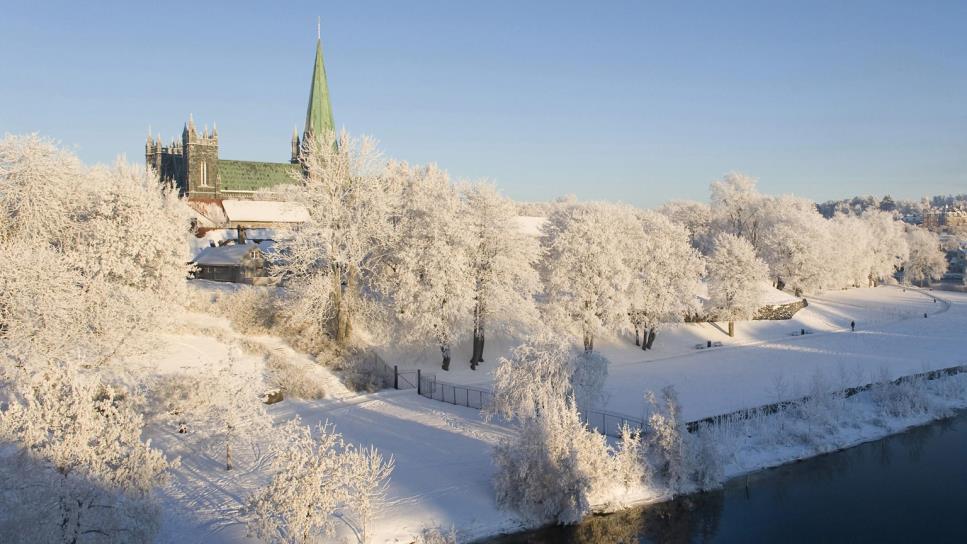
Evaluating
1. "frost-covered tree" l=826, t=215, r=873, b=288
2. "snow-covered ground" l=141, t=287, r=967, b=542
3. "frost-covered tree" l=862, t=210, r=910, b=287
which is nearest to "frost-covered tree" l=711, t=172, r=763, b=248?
"frost-covered tree" l=826, t=215, r=873, b=288

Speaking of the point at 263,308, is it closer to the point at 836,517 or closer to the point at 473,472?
the point at 473,472

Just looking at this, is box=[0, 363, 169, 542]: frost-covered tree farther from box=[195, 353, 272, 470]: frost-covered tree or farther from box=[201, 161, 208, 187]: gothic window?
box=[201, 161, 208, 187]: gothic window

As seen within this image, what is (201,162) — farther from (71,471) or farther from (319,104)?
(71,471)

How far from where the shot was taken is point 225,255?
4769cm

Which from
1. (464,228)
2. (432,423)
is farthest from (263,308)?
(432,423)

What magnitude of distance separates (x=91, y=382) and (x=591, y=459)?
13392 millimetres

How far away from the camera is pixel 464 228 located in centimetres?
3584

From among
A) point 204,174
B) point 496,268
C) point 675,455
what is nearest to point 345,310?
point 496,268

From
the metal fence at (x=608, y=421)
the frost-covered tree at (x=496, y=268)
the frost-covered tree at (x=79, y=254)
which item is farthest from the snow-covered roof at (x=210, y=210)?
the metal fence at (x=608, y=421)

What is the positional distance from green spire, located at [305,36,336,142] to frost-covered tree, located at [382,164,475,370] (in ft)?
133

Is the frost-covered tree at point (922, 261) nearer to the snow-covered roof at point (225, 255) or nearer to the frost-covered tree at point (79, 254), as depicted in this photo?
the snow-covered roof at point (225, 255)

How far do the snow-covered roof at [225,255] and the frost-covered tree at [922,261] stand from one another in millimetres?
88645

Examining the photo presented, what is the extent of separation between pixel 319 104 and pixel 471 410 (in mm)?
54056

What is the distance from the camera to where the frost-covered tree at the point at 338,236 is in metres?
35.0
